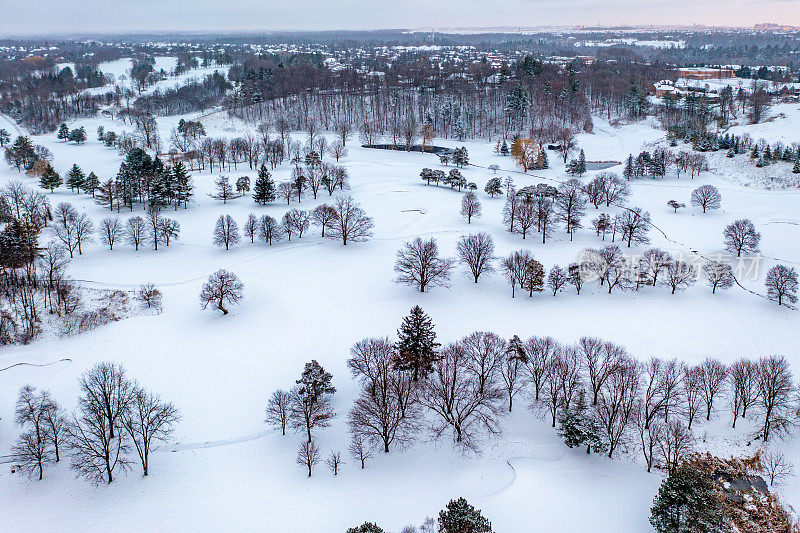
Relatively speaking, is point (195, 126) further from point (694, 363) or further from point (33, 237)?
point (694, 363)

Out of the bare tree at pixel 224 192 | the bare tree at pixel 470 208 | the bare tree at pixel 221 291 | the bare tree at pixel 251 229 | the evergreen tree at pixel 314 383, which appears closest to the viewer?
the evergreen tree at pixel 314 383

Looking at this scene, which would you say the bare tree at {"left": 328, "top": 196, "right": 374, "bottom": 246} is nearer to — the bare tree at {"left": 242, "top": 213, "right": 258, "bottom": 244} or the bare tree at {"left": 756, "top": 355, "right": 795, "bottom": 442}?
the bare tree at {"left": 242, "top": 213, "right": 258, "bottom": 244}

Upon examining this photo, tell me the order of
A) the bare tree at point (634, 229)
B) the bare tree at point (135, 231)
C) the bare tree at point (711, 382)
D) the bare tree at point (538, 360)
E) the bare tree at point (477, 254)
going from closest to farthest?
the bare tree at point (711, 382)
the bare tree at point (538, 360)
the bare tree at point (477, 254)
the bare tree at point (135, 231)
the bare tree at point (634, 229)

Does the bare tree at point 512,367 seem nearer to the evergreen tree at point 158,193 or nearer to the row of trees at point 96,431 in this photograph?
the row of trees at point 96,431

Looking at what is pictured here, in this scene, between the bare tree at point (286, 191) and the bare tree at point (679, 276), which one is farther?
the bare tree at point (286, 191)

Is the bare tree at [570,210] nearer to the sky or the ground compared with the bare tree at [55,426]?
nearer to the sky

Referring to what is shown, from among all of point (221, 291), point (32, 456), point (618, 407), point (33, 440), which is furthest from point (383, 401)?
point (221, 291)

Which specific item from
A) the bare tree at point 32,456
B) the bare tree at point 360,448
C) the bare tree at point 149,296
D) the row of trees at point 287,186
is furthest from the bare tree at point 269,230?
the bare tree at point 360,448

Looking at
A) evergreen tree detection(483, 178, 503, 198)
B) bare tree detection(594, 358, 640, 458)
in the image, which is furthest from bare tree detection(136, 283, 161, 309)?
evergreen tree detection(483, 178, 503, 198)
